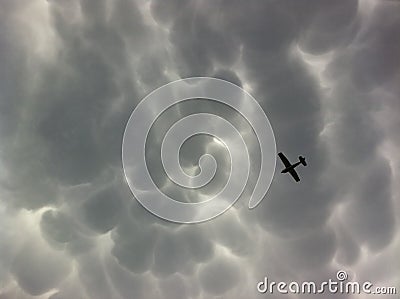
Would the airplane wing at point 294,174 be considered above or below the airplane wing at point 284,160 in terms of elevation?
below

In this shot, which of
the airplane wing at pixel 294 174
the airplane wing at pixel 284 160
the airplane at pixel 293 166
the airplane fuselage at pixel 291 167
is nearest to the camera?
the airplane wing at pixel 284 160

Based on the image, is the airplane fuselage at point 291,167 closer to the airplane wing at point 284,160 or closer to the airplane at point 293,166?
the airplane at point 293,166

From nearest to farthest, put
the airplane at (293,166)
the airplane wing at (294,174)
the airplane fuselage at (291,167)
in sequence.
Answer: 1. the airplane at (293,166)
2. the airplane fuselage at (291,167)
3. the airplane wing at (294,174)

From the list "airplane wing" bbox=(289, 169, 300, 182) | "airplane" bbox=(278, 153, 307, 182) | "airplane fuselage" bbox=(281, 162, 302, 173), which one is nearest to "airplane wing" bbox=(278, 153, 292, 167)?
"airplane" bbox=(278, 153, 307, 182)

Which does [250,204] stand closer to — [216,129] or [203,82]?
[216,129]

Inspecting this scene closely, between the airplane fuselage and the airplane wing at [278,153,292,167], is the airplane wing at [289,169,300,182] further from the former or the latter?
the airplane wing at [278,153,292,167]

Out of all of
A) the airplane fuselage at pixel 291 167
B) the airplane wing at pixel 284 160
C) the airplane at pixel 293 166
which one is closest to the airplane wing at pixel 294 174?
the airplane at pixel 293 166

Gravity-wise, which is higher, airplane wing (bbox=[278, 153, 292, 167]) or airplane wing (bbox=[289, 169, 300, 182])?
airplane wing (bbox=[278, 153, 292, 167])

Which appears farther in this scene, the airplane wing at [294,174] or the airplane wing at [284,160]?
the airplane wing at [294,174]

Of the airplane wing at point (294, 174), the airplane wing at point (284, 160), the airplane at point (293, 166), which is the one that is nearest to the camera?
the airplane wing at point (284, 160)

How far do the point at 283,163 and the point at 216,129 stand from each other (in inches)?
1271

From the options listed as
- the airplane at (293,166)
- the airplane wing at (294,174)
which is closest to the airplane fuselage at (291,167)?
the airplane at (293,166)

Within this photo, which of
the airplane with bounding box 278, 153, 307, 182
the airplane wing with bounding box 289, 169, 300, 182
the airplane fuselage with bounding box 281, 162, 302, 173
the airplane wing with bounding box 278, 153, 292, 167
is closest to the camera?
the airplane wing with bounding box 278, 153, 292, 167

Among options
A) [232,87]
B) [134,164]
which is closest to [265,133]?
[232,87]
